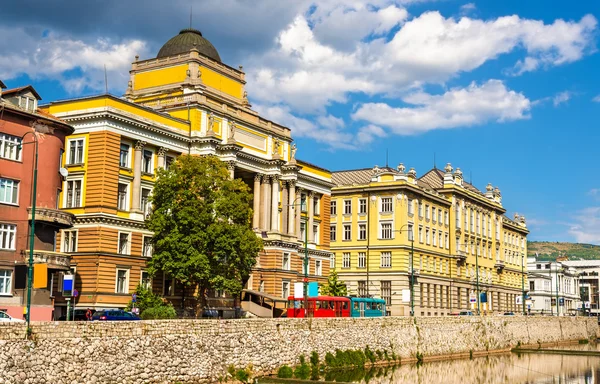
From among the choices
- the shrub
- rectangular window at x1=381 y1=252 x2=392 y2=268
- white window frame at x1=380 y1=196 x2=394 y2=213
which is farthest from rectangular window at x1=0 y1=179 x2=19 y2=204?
white window frame at x1=380 y1=196 x2=394 y2=213

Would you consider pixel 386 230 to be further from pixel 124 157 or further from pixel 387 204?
pixel 124 157

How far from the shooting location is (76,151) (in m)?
68.0

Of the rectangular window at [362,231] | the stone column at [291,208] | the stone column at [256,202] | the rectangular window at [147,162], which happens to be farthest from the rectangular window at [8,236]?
the rectangular window at [362,231]

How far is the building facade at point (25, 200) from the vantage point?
49.5 meters

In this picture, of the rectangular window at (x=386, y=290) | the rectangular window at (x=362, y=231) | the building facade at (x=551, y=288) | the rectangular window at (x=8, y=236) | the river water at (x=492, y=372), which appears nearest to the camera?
the rectangular window at (x=8, y=236)

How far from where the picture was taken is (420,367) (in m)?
Result: 60.5

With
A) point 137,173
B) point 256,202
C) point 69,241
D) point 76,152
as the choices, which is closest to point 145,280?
point 69,241

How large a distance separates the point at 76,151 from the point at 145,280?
13.4 m

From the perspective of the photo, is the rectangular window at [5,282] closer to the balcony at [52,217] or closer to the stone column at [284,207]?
the balcony at [52,217]

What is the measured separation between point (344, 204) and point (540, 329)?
115ft

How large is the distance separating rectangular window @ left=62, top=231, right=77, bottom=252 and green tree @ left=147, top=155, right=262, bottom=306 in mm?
6897

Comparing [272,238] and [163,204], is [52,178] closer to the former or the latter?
[163,204]

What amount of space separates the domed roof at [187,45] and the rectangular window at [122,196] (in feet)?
74.9

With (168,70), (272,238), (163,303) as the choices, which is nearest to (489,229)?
(272,238)
